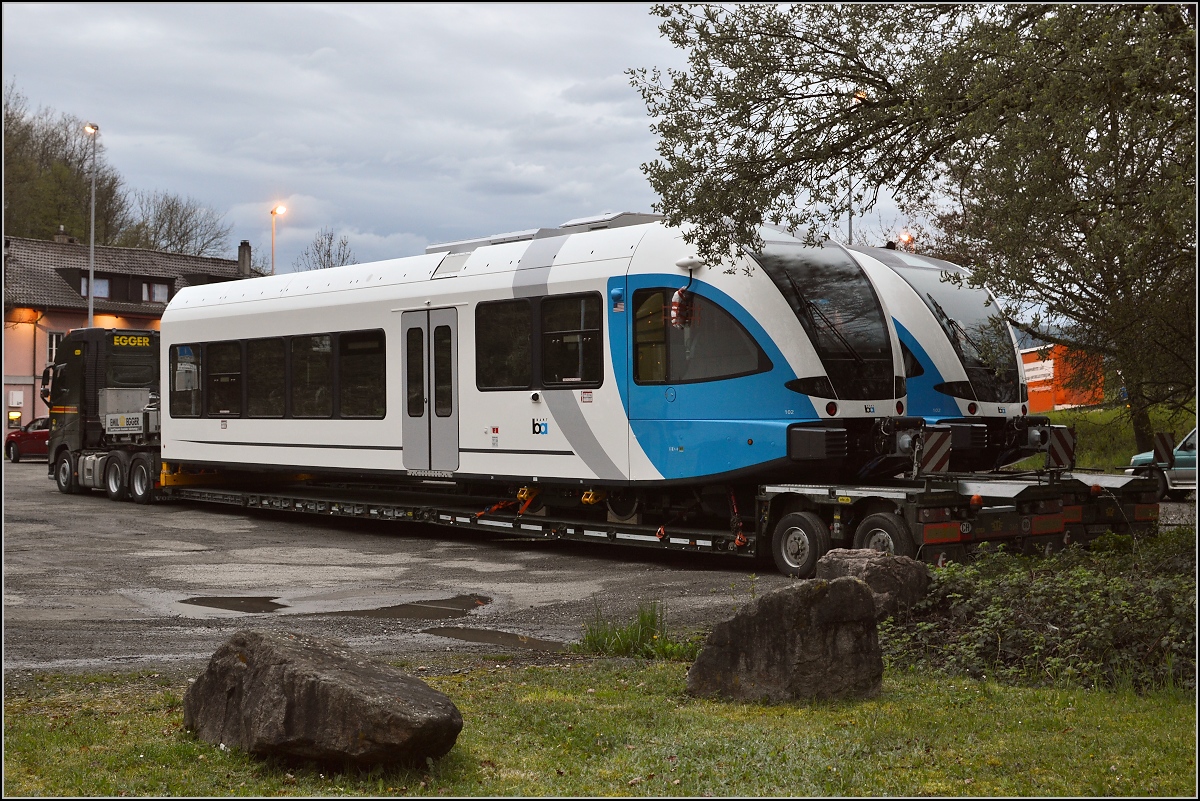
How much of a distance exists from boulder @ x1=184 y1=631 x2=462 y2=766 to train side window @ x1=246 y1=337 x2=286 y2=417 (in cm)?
1367

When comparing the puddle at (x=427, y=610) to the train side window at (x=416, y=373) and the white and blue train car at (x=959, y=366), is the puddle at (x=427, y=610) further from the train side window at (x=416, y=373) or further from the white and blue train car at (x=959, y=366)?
the white and blue train car at (x=959, y=366)

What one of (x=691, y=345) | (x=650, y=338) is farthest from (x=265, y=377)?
(x=691, y=345)

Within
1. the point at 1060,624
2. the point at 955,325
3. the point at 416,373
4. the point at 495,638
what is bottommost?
the point at 495,638

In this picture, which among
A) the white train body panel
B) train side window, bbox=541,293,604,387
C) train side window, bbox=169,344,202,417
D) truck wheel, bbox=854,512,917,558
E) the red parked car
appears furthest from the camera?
the red parked car

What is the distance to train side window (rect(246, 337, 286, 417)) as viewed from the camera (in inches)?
764

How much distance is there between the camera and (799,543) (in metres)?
12.9

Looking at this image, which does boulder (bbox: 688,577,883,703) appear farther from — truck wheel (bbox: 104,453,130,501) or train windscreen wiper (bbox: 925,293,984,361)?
truck wheel (bbox: 104,453,130,501)

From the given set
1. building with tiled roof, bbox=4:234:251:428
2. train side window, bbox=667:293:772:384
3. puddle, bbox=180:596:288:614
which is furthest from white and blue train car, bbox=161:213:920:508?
building with tiled roof, bbox=4:234:251:428

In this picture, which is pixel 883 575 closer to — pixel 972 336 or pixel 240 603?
pixel 240 603

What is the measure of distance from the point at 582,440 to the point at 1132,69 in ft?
25.9

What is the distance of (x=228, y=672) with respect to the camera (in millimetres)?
6055

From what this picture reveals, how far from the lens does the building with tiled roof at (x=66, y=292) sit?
1978 inches

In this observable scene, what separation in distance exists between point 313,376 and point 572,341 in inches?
213

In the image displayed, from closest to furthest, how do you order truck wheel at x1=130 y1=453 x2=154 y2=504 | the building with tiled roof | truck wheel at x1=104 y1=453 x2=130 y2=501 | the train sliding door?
1. the train sliding door
2. truck wheel at x1=130 y1=453 x2=154 y2=504
3. truck wheel at x1=104 y1=453 x2=130 y2=501
4. the building with tiled roof
